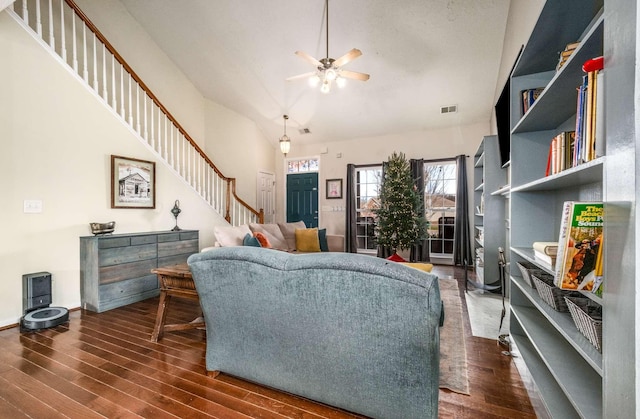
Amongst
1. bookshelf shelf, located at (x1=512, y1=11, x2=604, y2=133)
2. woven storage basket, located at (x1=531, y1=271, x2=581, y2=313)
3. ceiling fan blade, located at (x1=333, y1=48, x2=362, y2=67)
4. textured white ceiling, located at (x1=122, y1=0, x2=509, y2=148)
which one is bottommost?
woven storage basket, located at (x1=531, y1=271, x2=581, y2=313)

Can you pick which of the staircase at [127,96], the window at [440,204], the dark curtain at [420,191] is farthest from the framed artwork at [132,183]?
the window at [440,204]

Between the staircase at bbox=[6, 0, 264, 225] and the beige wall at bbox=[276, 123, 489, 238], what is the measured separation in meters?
1.90

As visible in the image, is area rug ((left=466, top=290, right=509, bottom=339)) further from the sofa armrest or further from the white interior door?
the white interior door

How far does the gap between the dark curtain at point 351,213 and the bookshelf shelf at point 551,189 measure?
4443 mm

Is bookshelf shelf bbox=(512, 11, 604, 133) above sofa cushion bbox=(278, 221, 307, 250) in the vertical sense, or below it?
above

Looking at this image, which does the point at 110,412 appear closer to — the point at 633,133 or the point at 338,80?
the point at 633,133

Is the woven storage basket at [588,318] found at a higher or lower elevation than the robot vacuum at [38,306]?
higher

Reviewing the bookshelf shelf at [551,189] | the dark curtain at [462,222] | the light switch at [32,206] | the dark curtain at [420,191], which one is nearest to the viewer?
the bookshelf shelf at [551,189]

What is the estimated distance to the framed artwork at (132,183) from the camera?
3598 mm

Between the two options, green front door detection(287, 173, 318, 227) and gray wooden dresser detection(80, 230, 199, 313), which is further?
green front door detection(287, 173, 318, 227)

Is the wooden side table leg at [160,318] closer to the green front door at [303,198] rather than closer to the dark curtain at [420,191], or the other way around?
the dark curtain at [420,191]

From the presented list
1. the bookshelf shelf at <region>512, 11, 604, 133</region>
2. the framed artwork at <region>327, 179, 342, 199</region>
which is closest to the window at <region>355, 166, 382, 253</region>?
the framed artwork at <region>327, 179, 342, 199</region>

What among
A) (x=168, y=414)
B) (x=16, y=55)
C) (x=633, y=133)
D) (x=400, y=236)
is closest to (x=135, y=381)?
(x=168, y=414)

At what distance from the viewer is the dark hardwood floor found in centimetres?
156
